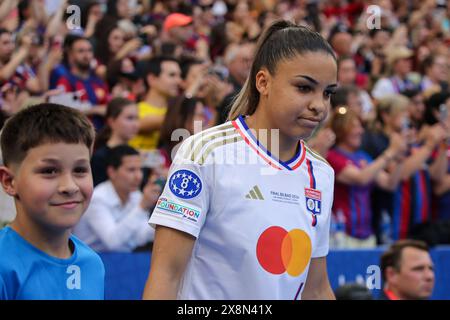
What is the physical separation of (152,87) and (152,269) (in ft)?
18.7

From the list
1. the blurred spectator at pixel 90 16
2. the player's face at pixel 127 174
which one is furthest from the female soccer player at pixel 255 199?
the blurred spectator at pixel 90 16

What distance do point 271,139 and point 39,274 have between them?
1.01m

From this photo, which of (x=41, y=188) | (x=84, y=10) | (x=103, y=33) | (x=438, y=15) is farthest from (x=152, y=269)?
(x=438, y=15)

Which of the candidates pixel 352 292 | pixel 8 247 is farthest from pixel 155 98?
pixel 8 247

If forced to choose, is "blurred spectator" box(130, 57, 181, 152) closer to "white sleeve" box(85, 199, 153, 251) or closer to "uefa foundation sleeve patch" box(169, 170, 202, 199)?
"white sleeve" box(85, 199, 153, 251)

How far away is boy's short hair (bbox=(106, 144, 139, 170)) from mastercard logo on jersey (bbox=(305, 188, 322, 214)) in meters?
3.81

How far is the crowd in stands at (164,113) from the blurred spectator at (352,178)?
0.01 meters

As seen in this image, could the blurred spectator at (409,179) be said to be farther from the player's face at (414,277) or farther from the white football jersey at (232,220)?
the white football jersey at (232,220)

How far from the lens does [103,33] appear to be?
428 inches

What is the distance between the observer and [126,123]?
299 inches

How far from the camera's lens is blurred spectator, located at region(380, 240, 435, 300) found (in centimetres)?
654

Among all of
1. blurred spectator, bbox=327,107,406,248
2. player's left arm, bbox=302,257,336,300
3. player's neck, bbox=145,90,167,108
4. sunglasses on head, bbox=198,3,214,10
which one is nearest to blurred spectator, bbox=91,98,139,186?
player's neck, bbox=145,90,167,108

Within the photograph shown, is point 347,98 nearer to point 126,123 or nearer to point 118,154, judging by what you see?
point 126,123

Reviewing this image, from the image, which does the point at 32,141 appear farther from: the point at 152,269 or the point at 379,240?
the point at 379,240
